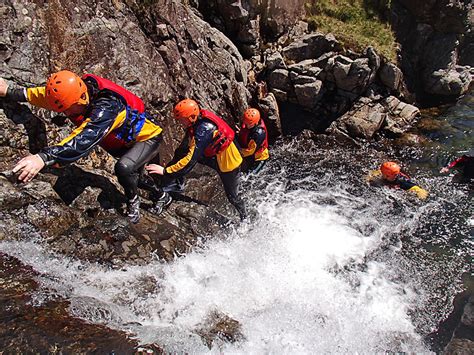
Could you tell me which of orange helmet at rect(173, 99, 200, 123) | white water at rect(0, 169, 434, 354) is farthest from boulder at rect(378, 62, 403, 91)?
orange helmet at rect(173, 99, 200, 123)

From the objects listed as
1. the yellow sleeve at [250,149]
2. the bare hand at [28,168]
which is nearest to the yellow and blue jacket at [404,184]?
the yellow sleeve at [250,149]

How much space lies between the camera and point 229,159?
7.65 meters

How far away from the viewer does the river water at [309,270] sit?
4.88 m

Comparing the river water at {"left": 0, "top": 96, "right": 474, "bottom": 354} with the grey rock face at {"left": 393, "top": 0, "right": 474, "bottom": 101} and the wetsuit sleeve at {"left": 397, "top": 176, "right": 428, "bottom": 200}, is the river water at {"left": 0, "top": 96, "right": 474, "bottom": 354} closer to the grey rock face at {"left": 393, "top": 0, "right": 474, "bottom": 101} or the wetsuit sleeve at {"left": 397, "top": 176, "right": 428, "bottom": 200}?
the wetsuit sleeve at {"left": 397, "top": 176, "right": 428, "bottom": 200}

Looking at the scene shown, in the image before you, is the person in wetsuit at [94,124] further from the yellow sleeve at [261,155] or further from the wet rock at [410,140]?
the wet rock at [410,140]

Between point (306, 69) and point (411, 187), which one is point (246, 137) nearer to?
point (306, 69)

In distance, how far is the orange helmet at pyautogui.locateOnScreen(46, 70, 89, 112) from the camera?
4734 mm

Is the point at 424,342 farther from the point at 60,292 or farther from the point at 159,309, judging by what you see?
the point at 60,292

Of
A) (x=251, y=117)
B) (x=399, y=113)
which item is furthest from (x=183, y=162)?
(x=399, y=113)

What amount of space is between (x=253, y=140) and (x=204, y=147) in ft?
9.66

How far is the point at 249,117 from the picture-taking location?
29.8ft

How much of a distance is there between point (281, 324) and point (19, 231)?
13.3 ft

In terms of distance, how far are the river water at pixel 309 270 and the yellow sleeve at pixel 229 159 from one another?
1.31 meters

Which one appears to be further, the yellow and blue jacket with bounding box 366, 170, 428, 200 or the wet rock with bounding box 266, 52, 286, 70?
the wet rock with bounding box 266, 52, 286, 70
